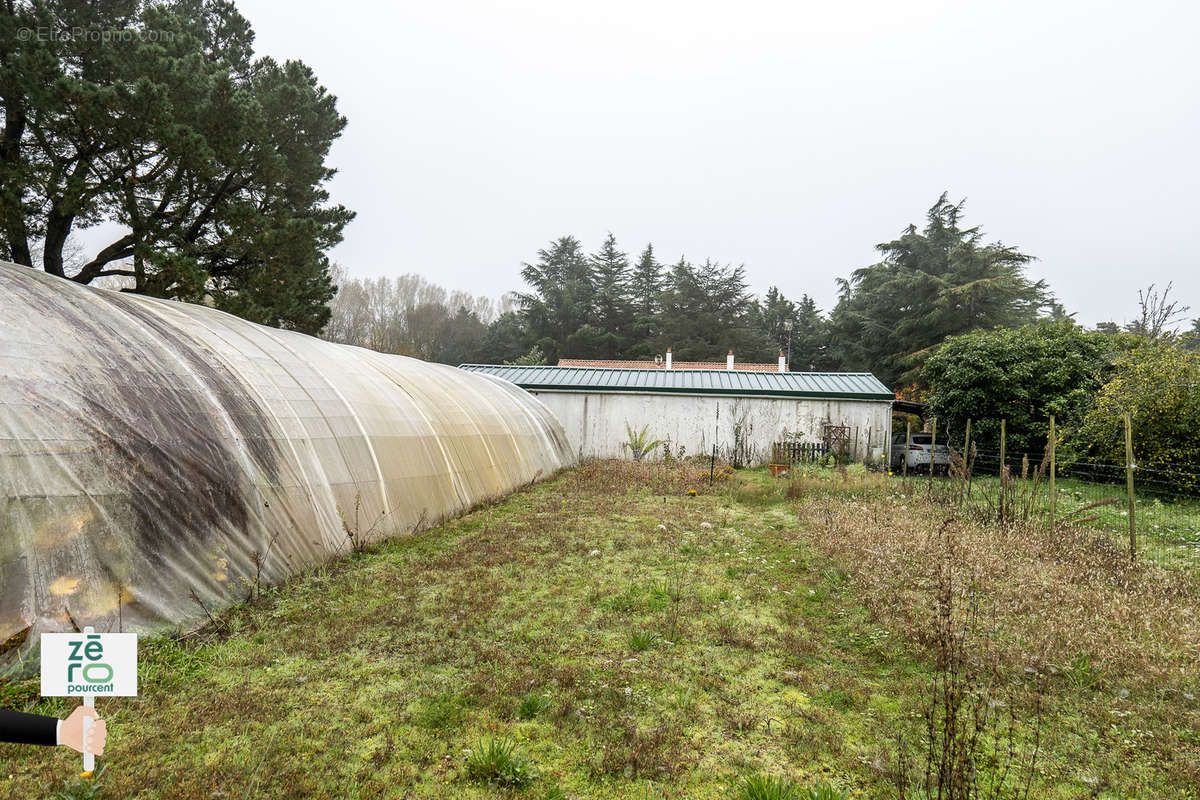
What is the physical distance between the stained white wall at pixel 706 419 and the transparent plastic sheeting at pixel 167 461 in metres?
10.0

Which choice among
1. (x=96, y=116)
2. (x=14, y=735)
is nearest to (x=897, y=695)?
(x=14, y=735)

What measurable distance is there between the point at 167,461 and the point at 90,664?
3.65 m

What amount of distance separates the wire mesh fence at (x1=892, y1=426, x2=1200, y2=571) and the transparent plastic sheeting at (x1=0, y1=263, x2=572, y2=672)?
8.20 metres

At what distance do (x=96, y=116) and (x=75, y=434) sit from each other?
1197 centimetres

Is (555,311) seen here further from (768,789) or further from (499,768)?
(768,789)

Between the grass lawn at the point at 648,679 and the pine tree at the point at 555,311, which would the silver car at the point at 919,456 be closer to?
the grass lawn at the point at 648,679

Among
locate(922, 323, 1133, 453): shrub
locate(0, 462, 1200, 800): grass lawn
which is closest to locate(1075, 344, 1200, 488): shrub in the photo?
locate(922, 323, 1133, 453): shrub

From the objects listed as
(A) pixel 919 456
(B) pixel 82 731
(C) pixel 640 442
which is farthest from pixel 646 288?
(B) pixel 82 731

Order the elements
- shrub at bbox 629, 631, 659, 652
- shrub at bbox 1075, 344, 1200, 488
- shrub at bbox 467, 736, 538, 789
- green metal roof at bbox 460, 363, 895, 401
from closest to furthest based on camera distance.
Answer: shrub at bbox 467, 736, 538, 789
shrub at bbox 629, 631, 659, 652
shrub at bbox 1075, 344, 1200, 488
green metal roof at bbox 460, 363, 895, 401

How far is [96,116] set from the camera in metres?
10.9

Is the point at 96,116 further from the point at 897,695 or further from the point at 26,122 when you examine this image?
the point at 897,695

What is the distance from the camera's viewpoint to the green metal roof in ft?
52.9

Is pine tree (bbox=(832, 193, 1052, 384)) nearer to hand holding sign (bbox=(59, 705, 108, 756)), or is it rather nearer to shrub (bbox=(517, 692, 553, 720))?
shrub (bbox=(517, 692, 553, 720))

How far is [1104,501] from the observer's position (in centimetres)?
593
